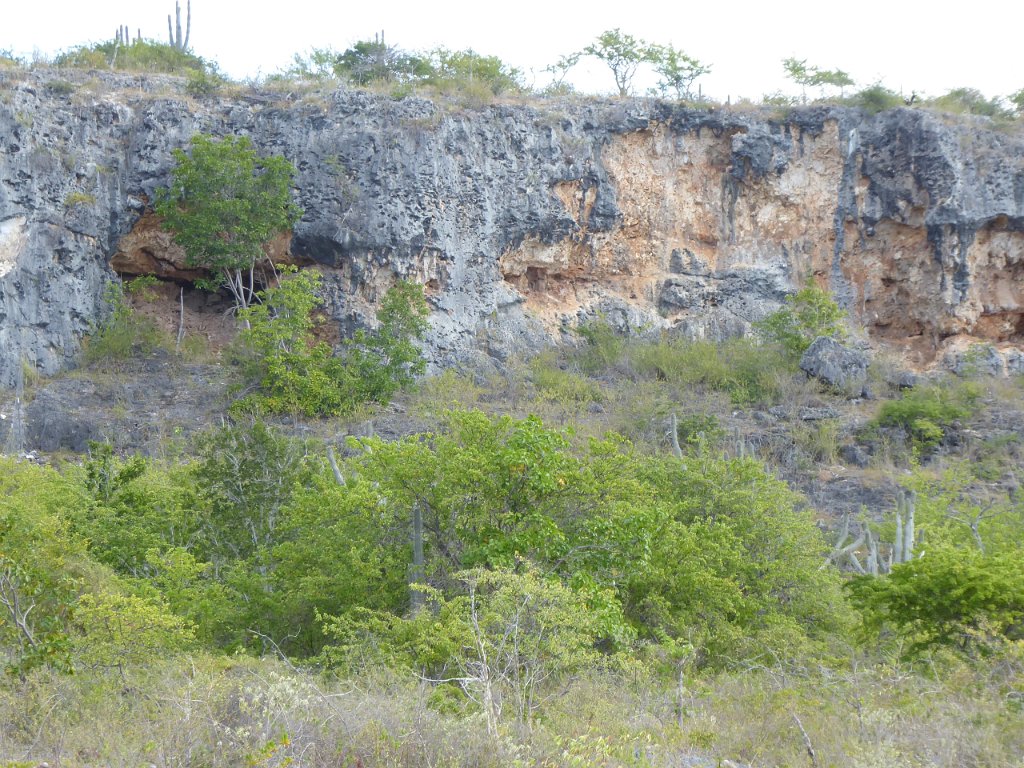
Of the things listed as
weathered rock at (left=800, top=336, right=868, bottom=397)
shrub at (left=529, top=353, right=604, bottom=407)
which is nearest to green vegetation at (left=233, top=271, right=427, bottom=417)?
shrub at (left=529, top=353, right=604, bottom=407)

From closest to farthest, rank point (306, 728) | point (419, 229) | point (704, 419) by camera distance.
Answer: point (306, 728) → point (704, 419) → point (419, 229)

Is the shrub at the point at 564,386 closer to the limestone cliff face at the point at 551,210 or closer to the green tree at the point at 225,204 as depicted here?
the limestone cliff face at the point at 551,210

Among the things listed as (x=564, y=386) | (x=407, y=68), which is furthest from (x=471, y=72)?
(x=564, y=386)

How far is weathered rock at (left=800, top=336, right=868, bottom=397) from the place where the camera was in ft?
102

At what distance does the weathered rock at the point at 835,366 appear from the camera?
31.2 m

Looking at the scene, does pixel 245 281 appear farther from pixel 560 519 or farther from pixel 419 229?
pixel 560 519

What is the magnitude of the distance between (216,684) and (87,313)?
75.2 ft

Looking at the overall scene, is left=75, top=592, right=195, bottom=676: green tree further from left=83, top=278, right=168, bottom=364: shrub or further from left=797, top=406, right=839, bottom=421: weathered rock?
left=797, top=406, right=839, bottom=421: weathered rock

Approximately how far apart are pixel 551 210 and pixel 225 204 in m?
9.18

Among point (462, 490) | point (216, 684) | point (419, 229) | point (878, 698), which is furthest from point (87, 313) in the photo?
point (878, 698)

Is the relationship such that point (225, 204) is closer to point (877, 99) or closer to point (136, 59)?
point (136, 59)

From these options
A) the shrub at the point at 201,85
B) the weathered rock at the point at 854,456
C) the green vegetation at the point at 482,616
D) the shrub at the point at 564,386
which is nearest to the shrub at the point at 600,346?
the shrub at the point at 564,386

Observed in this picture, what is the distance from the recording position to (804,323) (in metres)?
33.1

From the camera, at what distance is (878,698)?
925cm
